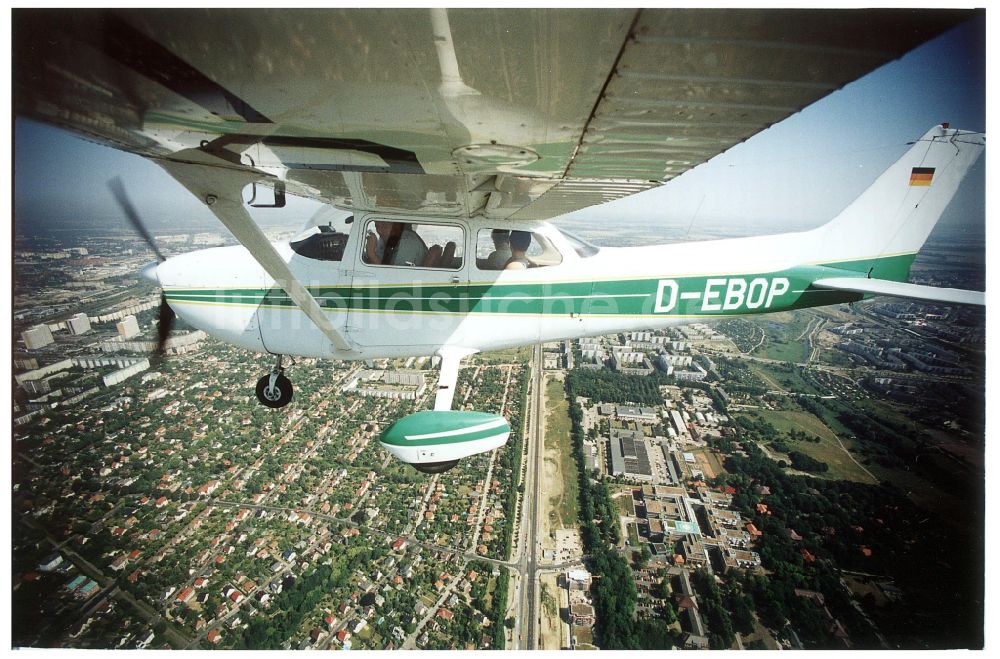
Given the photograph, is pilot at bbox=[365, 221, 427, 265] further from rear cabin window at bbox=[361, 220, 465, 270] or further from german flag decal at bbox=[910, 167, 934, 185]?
german flag decal at bbox=[910, 167, 934, 185]

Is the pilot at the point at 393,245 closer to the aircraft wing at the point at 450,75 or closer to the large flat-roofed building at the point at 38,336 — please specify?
the aircraft wing at the point at 450,75

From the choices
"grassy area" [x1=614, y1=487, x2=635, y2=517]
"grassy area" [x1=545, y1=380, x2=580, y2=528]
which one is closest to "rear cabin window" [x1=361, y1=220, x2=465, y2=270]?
"grassy area" [x1=545, y1=380, x2=580, y2=528]

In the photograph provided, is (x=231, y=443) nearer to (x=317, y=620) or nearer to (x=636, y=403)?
(x=317, y=620)

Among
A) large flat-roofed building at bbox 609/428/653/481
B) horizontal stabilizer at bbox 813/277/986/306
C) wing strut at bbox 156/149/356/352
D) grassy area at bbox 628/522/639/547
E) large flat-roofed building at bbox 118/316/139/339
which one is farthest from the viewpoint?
large flat-roofed building at bbox 118/316/139/339

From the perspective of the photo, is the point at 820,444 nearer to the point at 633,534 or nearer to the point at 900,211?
the point at 633,534

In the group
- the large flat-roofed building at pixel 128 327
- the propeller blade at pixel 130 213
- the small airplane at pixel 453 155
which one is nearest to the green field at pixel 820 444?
the small airplane at pixel 453 155

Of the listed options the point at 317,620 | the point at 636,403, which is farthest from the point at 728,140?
the point at 636,403

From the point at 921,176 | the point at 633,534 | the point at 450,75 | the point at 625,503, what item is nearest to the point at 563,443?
the point at 625,503
